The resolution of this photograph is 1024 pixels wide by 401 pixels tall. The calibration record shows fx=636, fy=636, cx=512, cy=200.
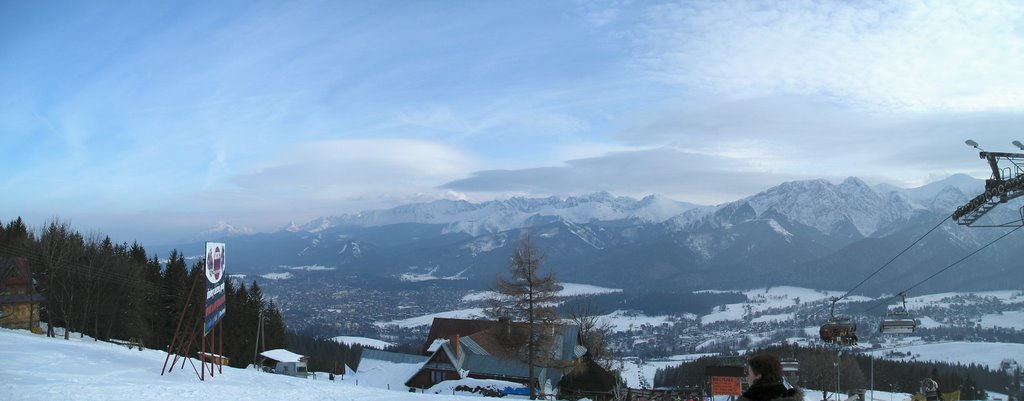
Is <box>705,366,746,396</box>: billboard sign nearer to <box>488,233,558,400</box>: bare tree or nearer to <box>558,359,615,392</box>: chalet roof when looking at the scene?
<box>558,359,615,392</box>: chalet roof

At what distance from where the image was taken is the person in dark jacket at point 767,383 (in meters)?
6.25

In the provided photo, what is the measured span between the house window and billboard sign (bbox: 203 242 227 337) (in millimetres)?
27573

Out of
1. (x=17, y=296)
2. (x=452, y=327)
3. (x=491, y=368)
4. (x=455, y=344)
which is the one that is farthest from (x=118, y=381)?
(x=452, y=327)

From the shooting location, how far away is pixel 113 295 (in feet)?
159

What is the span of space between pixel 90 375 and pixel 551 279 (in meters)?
19.8

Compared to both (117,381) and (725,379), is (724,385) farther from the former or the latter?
(117,381)

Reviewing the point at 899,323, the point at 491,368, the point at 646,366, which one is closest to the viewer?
the point at 899,323

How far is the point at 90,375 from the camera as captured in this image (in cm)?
1955

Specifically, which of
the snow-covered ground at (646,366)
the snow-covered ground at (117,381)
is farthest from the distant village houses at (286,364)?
the snow-covered ground at (646,366)

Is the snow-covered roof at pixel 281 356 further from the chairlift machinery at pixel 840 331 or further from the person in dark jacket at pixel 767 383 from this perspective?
the person in dark jacket at pixel 767 383

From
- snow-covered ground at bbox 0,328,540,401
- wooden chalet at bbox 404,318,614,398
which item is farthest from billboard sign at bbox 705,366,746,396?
snow-covered ground at bbox 0,328,540,401

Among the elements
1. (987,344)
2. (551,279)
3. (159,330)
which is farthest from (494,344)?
(987,344)

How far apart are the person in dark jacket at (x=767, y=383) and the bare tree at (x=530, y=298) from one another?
25165mm

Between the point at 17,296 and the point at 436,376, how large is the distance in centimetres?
2906
